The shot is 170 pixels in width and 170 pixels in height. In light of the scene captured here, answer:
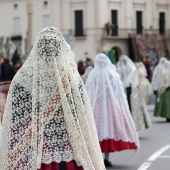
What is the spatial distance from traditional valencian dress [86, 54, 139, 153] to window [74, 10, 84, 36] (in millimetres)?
45240

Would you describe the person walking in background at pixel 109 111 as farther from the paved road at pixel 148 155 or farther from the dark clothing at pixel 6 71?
the dark clothing at pixel 6 71

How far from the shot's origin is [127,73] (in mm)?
19016

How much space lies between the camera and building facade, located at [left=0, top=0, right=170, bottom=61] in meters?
58.5

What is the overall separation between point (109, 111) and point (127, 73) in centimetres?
574

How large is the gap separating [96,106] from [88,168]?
629cm

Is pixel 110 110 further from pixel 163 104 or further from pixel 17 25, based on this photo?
pixel 17 25

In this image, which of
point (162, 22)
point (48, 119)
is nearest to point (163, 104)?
point (48, 119)

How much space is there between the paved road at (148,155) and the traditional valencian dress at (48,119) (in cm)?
533

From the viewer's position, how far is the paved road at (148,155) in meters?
12.9

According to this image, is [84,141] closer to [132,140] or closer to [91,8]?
[132,140]

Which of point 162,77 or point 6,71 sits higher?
point 6,71

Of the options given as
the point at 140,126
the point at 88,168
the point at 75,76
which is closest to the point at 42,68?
the point at 75,76

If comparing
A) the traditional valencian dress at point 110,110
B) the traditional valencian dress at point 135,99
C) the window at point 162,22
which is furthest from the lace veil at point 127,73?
the window at point 162,22

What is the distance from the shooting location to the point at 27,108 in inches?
290
